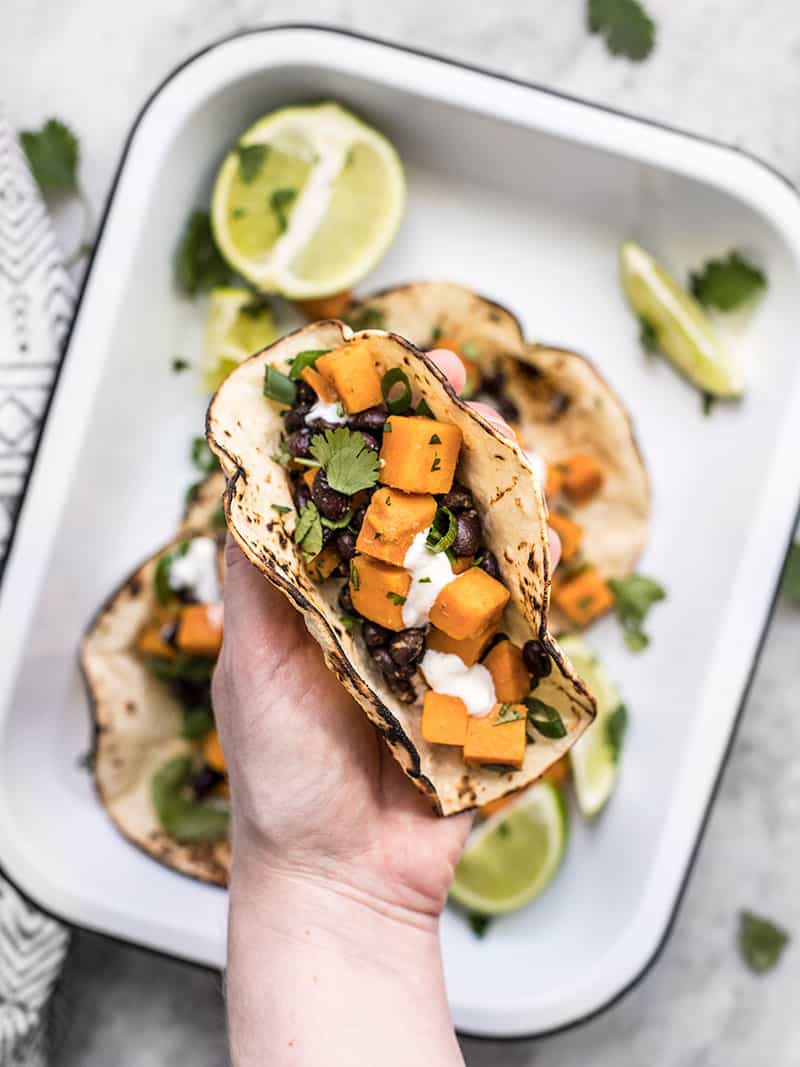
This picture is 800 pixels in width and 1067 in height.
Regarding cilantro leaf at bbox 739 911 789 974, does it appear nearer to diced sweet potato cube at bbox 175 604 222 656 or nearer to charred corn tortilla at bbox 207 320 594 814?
charred corn tortilla at bbox 207 320 594 814

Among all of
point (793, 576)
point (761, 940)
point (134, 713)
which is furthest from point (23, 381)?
point (761, 940)

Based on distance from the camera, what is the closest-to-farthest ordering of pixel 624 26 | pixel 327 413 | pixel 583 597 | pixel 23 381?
pixel 327 413
pixel 23 381
pixel 583 597
pixel 624 26

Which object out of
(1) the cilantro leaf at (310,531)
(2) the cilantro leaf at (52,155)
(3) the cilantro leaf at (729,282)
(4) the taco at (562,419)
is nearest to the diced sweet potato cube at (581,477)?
(4) the taco at (562,419)

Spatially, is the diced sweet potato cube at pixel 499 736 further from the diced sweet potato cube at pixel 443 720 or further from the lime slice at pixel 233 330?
the lime slice at pixel 233 330

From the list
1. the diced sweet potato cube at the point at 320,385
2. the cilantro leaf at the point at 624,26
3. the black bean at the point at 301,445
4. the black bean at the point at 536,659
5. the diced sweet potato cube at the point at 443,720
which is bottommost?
the diced sweet potato cube at the point at 443,720

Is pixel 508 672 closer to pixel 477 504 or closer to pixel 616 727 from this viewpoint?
pixel 477 504
